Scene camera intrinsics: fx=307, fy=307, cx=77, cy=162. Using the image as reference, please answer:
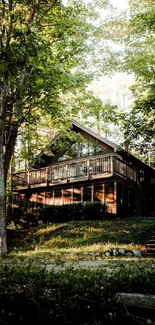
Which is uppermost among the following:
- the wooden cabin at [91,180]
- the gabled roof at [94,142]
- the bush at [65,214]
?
the gabled roof at [94,142]

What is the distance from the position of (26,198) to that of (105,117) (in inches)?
574

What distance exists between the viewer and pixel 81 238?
15.3m

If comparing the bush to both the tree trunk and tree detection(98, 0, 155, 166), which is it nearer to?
tree detection(98, 0, 155, 166)

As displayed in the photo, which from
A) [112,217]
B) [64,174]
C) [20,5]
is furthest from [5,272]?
[64,174]

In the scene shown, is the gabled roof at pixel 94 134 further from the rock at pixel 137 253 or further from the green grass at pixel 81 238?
the rock at pixel 137 253

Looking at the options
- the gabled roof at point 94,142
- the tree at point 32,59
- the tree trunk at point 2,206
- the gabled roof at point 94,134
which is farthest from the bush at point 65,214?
the tree trunk at point 2,206

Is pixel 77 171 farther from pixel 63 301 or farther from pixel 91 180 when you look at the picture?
pixel 63 301

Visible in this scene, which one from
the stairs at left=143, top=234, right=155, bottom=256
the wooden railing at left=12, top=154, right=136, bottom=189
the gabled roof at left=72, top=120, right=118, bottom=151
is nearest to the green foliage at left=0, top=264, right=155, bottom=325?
the stairs at left=143, top=234, right=155, bottom=256

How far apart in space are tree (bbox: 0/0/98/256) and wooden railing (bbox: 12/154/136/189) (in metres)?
6.28

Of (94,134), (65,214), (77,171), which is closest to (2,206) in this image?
(65,214)

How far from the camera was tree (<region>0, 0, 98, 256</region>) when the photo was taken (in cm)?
1073

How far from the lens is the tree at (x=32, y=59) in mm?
10727

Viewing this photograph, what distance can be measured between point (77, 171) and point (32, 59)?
11391mm

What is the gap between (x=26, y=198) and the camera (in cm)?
2727
